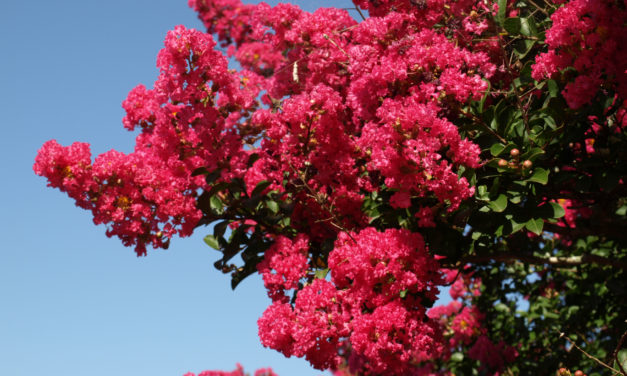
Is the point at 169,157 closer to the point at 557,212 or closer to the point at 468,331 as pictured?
the point at 557,212

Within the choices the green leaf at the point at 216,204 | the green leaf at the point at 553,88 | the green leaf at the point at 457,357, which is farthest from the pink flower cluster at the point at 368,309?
the green leaf at the point at 457,357

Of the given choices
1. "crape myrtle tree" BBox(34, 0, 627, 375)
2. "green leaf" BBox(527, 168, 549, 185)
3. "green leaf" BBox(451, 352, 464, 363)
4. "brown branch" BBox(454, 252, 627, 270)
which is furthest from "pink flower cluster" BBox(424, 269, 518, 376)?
"green leaf" BBox(527, 168, 549, 185)

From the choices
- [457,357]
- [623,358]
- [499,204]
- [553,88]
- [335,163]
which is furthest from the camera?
[457,357]

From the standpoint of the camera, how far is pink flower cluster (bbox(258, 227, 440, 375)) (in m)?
2.63

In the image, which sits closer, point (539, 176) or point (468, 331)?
point (539, 176)

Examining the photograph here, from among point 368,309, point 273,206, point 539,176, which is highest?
point 273,206

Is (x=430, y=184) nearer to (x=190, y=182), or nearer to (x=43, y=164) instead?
(x=190, y=182)

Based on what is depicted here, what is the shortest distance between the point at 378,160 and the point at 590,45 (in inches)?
39.4

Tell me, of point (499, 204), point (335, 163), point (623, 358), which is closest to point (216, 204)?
point (335, 163)

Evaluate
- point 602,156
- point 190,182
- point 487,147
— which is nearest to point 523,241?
point 602,156

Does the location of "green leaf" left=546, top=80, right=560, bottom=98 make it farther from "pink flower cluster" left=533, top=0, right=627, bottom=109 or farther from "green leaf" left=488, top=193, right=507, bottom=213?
"green leaf" left=488, top=193, right=507, bottom=213

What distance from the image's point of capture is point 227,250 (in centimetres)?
334

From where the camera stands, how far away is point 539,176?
2.51 metres

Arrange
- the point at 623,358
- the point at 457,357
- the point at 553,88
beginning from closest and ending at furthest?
the point at 553,88 < the point at 623,358 < the point at 457,357
